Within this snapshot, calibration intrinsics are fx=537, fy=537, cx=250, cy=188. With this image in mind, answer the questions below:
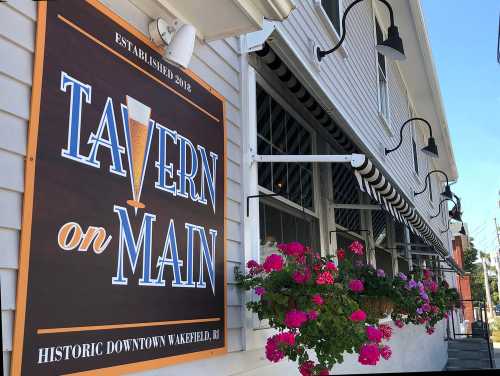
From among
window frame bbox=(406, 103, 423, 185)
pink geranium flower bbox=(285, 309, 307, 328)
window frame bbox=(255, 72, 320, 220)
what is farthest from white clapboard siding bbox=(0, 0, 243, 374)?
window frame bbox=(406, 103, 423, 185)

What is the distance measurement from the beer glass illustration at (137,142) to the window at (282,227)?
1.80 m

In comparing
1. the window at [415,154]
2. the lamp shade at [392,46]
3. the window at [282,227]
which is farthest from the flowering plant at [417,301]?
the window at [415,154]

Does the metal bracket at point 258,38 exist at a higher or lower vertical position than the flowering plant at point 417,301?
higher

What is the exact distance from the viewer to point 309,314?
2.74 metres

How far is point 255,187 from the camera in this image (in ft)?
11.2

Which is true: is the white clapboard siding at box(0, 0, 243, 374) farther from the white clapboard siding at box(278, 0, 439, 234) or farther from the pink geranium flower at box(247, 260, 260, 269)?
the white clapboard siding at box(278, 0, 439, 234)

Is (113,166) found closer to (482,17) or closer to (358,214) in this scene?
(358,214)

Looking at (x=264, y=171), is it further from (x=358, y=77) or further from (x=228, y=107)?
(x=358, y=77)

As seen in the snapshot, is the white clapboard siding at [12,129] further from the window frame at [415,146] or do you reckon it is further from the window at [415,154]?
the window at [415,154]

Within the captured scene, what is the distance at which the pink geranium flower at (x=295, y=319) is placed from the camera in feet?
8.86

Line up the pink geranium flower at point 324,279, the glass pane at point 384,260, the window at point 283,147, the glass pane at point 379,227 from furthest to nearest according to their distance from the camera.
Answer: the glass pane at point 384,260
the glass pane at point 379,227
the window at point 283,147
the pink geranium flower at point 324,279

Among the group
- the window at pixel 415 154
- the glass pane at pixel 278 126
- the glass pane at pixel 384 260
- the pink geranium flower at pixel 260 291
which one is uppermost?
the window at pixel 415 154

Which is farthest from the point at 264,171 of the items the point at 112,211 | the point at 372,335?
the point at 112,211

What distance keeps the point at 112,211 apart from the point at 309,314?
1.21m
